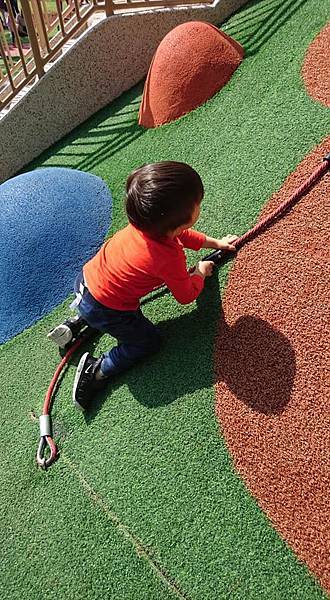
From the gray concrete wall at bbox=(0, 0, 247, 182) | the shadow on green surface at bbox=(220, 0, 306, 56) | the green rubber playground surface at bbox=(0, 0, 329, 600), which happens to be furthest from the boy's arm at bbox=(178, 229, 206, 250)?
the gray concrete wall at bbox=(0, 0, 247, 182)

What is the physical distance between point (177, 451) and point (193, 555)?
0.51m

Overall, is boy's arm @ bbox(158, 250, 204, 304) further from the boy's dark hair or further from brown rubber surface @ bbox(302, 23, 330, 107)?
brown rubber surface @ bbox(302, 23, 330, 107)

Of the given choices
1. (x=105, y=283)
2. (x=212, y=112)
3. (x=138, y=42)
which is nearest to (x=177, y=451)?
(x=105, y=283)

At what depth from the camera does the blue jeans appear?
3223 millimetres

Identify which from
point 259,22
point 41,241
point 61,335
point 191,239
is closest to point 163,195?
point 191,239

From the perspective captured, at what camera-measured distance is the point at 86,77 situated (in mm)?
6566

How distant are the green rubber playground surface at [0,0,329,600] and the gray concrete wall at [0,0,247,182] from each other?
2483 mm

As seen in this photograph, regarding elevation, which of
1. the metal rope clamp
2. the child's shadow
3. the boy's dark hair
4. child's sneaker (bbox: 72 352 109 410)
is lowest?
the metal rope clamp

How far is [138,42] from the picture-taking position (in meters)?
6.61

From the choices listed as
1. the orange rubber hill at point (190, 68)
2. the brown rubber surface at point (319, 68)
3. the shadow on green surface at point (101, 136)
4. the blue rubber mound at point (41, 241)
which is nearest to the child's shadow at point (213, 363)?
the blue rubber mound at point (41, 241)

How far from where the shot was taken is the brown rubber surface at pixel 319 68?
4211 mm

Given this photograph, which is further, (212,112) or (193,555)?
(212,112)

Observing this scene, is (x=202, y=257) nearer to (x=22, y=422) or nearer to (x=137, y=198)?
(x=137, y=198)

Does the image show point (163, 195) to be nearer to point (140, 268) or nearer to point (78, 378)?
point (140, 268)
